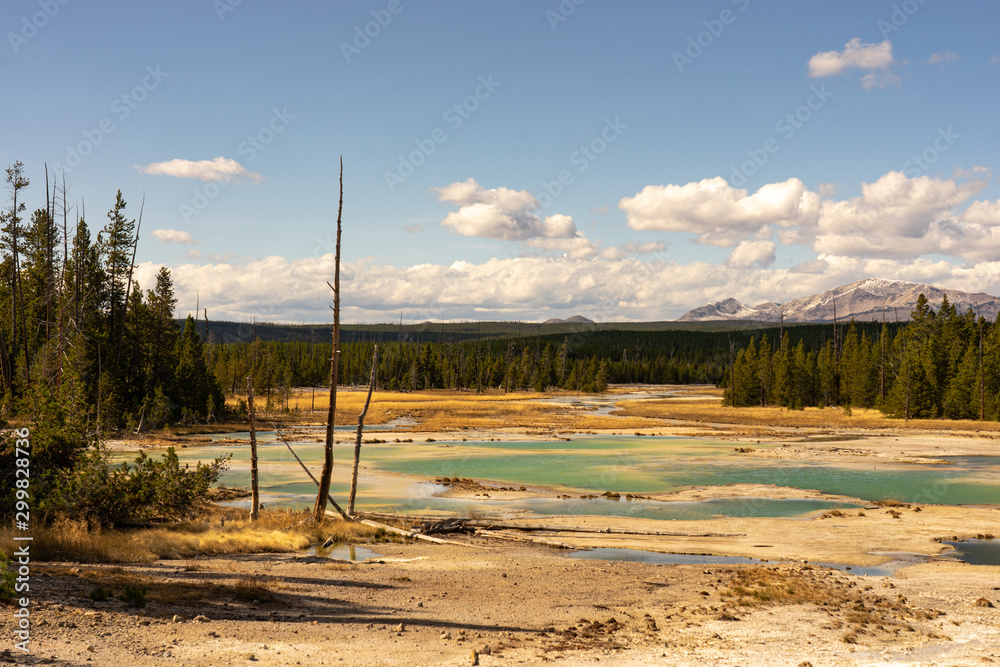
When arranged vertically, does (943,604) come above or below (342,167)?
below

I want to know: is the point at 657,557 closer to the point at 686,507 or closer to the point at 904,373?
the point at 686,507

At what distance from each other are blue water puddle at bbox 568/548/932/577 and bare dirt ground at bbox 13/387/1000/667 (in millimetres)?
388

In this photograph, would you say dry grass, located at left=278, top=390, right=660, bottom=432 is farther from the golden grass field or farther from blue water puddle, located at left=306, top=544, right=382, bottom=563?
blue water puddle, located at left=306, top=544, right=382, bottom=563

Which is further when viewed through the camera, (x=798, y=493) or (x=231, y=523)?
(x=798, y=493)

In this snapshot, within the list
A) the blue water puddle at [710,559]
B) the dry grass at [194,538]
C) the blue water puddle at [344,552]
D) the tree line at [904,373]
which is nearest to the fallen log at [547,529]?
the blue water puddle at [710,559]

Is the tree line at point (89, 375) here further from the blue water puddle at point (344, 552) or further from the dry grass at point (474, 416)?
the dry grass at point (474, 416)

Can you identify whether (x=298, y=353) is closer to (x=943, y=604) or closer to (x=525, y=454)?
(x=525, y=454)

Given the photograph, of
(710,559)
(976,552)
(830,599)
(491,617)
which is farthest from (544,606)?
(976,552)

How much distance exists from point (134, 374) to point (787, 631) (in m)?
62.7

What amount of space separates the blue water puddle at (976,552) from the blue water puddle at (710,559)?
3.66ft

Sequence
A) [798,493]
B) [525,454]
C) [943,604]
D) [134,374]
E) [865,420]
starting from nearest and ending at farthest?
[943,604] → [798,493] → [525,454] → [134,374] → [865,420]

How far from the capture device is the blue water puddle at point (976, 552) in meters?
21.6

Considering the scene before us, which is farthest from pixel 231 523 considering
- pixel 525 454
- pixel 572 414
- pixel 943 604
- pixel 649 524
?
pixel 572 414

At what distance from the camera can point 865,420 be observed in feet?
270
